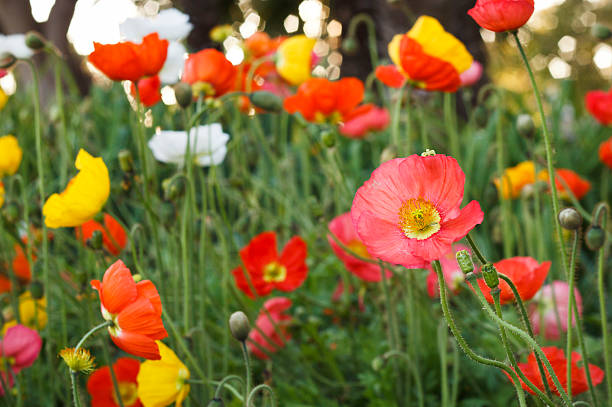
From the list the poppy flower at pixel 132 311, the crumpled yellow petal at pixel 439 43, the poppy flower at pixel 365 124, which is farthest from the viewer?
the poppy flower at pixel 365 124

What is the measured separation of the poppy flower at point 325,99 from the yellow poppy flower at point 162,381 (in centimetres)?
59

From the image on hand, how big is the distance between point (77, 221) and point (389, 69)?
0.63 m

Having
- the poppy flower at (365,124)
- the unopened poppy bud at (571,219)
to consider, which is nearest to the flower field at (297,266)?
the unopened poppy bud at (571,219)

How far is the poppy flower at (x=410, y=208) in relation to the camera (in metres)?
0.60

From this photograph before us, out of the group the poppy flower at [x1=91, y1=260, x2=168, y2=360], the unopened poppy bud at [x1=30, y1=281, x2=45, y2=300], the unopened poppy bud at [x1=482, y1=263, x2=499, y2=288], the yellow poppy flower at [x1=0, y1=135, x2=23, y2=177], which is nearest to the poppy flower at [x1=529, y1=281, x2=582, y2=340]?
the unopened poppy bud at [x1=482, y1=263, x2=499, y2=288]

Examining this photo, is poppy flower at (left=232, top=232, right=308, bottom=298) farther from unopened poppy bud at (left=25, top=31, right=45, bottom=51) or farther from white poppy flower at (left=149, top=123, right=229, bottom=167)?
unopened poppy bud at (left=25, top=31, right=45, bottom=51)

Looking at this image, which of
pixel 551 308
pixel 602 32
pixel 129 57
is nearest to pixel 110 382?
pixel 129 57

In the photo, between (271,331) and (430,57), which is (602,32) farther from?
(271,331)

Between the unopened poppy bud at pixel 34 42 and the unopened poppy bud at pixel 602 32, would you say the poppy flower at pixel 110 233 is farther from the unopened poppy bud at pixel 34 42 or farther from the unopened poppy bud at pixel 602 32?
the unopened poppy bud at pixel 602 32

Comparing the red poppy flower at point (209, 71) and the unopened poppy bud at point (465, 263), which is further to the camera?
the red poppy flower at point (209, 71)

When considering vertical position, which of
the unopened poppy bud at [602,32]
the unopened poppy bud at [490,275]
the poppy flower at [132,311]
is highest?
the unopened poppy bud at [602,32]

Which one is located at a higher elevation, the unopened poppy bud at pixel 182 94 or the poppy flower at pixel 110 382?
the unopened poppy bud at pixel 182 94

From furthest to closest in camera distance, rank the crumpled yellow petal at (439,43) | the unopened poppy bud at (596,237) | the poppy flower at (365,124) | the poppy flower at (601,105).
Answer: the poppy flower at (365,124), the poppy flower at (601,105), the crumpled yellow petal at (439,43), the unopened poppy bud at (596,237)

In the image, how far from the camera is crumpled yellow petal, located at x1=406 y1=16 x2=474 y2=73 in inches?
41.8
